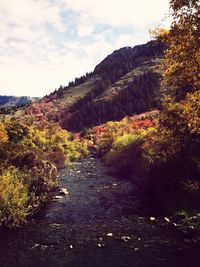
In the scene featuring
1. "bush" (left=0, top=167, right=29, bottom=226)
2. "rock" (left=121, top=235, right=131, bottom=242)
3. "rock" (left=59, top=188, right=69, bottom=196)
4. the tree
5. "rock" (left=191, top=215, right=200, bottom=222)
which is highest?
the tree

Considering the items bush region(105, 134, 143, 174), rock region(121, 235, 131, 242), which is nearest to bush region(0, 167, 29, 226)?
rock region(121, 235, 131, 242)

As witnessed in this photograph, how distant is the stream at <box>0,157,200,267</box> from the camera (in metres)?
24.8

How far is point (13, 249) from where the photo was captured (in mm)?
27125

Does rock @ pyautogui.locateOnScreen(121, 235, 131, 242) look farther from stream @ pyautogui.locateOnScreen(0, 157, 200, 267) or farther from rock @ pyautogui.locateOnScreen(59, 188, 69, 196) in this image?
rock @ pyautogui.locateOnScreen(59, 188, 69, 196)

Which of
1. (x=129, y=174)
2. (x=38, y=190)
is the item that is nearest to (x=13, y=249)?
(x=38, y=190)

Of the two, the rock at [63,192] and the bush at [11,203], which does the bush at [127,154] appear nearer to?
the rock at [63,192]

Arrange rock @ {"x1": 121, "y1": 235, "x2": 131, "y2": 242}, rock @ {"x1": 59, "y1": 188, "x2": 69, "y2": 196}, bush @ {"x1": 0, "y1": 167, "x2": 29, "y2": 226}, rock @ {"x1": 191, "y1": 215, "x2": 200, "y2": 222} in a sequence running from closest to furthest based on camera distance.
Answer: rock @ {"x1": 121, "y1": 235, "x2": 131, "y2": 242}
bush @ {"x1": 0, "y1": 167, "x2": 29, "y2": 226}
rock @ {"x1": 191, "y1": 215, "x2": 200, "y2": 222}
rock @ {"x1": 59, "y1": 188, "x2": 69, "y2": 196}

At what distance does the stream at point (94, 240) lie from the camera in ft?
81.4

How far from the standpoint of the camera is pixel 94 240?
2894 centimetres

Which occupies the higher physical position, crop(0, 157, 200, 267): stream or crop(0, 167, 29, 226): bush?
crop(0, 167, 29, 226): bush

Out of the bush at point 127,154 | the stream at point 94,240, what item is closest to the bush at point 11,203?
the stream at point 94,240

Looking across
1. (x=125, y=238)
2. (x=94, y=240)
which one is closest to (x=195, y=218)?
(x=125, y=238)

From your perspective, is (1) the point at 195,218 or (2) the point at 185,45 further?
(1) the point at 195,218

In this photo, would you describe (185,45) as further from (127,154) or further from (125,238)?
(127,154)
